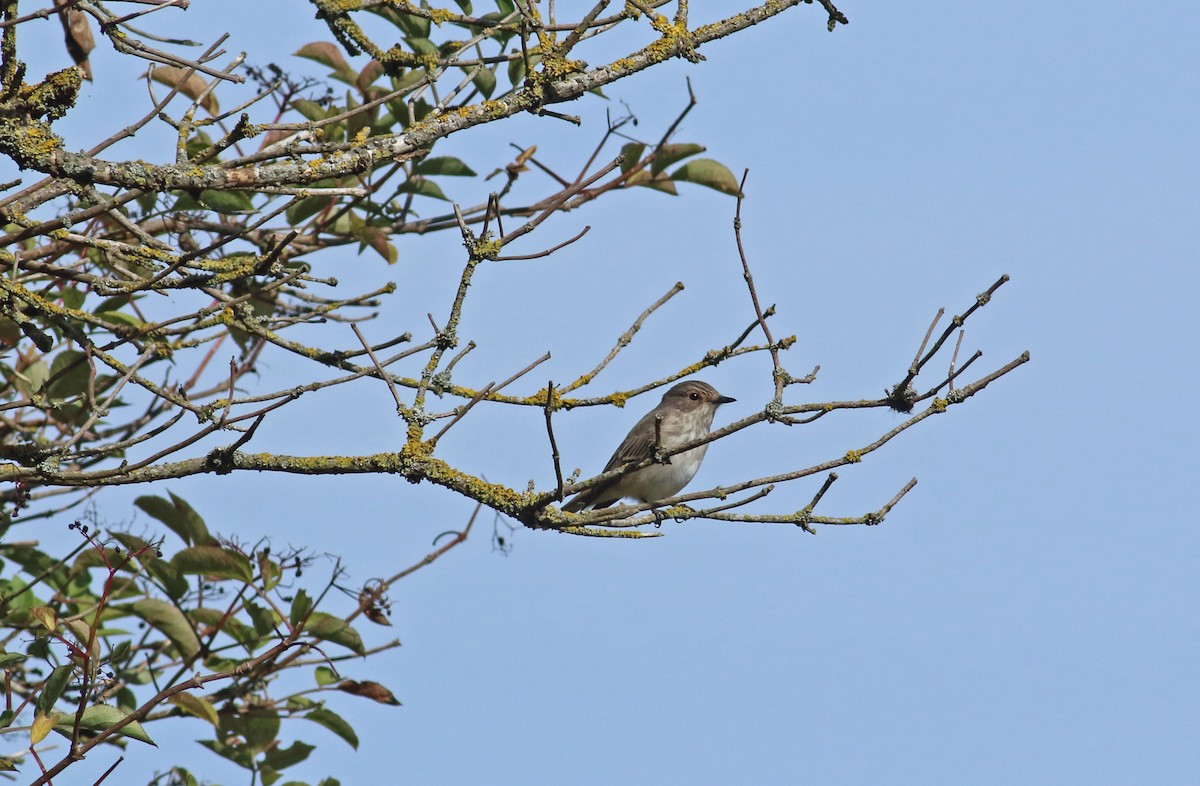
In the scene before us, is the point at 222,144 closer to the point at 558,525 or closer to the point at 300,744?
the point at 558,525

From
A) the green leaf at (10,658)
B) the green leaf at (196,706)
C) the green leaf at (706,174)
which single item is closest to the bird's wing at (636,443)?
the green leaf at (706,174)

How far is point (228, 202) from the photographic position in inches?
211

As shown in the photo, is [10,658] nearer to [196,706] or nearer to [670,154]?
[196,706]

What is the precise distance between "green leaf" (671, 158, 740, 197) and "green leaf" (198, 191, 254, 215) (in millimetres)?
1901

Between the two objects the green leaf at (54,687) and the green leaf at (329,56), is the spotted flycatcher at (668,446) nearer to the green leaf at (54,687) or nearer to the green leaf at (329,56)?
the green leaf at (329,56)

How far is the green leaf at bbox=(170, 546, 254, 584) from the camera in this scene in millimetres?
Result: 5270

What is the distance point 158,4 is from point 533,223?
133 centimetres

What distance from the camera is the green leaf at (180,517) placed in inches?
213

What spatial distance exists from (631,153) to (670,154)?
7.7 inches

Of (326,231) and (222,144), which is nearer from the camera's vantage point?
(222,144)

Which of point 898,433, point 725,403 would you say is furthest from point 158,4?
point 725,403

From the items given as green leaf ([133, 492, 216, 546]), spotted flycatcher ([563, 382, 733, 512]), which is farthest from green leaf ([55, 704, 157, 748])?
spotted flycatcher ([563, 382, 733, 512])

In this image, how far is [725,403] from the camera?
987cm

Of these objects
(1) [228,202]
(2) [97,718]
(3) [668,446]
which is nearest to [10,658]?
(2) [97,718]
